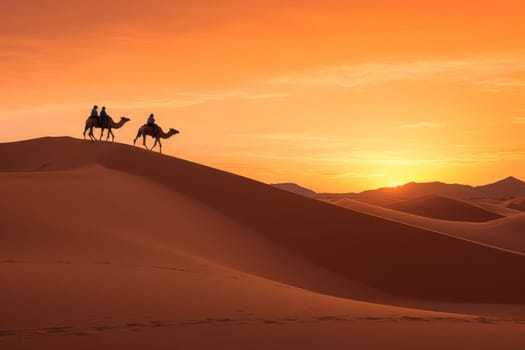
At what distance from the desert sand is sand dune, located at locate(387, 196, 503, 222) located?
28586 mm

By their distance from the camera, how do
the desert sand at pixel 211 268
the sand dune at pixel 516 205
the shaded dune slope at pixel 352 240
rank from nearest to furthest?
the desert sand at pixel 211 268
the shaded dune slope at pixel 352 240
the sand dune at pixel 516 205

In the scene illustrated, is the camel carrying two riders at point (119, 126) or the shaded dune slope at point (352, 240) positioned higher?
the camel carrying two riders at point (119, 126)

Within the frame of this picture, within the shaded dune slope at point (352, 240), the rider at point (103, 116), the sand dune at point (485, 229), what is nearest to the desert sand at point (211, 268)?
the shaded dune slope at point (352, 240)

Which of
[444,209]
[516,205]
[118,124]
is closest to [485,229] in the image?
[118,124]

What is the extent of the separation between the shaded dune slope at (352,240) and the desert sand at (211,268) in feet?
0.23

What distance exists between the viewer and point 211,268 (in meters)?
15.1

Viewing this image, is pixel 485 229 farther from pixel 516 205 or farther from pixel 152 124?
pixel 516 205

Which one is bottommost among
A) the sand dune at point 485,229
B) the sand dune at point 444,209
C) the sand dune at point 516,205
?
the sand dune at point 485,229

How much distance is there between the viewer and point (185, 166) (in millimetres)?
31766

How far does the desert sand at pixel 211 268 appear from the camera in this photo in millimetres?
9266

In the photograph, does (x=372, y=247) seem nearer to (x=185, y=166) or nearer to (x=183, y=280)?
(x=185, y=166)

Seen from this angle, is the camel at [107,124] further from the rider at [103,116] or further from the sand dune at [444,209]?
the sand dune at [444,209]

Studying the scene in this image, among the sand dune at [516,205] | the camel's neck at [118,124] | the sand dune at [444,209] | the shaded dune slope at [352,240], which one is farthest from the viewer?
the sand dune at [516,205]

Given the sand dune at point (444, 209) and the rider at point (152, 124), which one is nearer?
the rider at point (152, 124)
